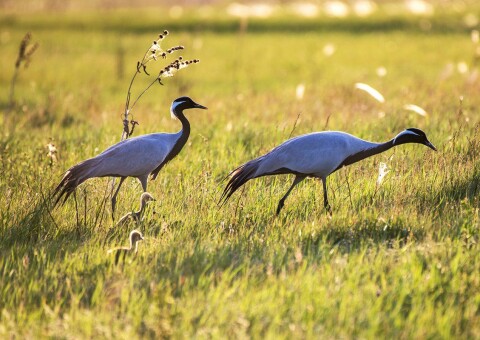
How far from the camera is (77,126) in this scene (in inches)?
442

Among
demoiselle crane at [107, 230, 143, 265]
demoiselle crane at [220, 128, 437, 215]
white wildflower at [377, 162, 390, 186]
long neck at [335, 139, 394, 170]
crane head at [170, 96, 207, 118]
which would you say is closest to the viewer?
demoiselle crane at [107, 230, 143, 265]

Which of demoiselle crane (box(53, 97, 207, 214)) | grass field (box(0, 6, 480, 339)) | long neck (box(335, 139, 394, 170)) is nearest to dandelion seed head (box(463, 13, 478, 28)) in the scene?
grass field (box(0, 6, 480, 339))

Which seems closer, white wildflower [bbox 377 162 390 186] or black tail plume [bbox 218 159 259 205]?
white wildflower [bbox 377 162 390 186]

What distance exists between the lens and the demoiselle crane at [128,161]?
673cm

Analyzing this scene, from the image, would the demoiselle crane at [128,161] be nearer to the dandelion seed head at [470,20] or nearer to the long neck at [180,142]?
the long neck at [180,142]

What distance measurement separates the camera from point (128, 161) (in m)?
6.93

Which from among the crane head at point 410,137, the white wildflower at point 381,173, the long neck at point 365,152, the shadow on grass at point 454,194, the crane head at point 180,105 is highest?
the crane head at point 180,105

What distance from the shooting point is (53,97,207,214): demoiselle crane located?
6.73m

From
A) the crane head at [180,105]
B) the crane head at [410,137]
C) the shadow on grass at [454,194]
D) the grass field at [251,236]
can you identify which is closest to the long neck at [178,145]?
the crane head at [180,105]

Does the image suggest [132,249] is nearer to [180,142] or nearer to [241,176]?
[241,176]

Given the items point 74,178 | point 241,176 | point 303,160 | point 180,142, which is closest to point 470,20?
point 180,142

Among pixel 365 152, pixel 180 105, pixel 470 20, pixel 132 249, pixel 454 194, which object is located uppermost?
pixel 470 20

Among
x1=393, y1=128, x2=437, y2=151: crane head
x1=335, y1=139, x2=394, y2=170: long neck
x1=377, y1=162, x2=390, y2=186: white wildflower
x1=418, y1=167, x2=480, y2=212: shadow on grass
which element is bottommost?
x1=418, y1=167, x2=480, y2=212: shadow on grass

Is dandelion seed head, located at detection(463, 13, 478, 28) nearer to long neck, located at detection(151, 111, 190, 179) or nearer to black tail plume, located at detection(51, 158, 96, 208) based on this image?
long neck, located at detection(151, 111, 190, 179)
